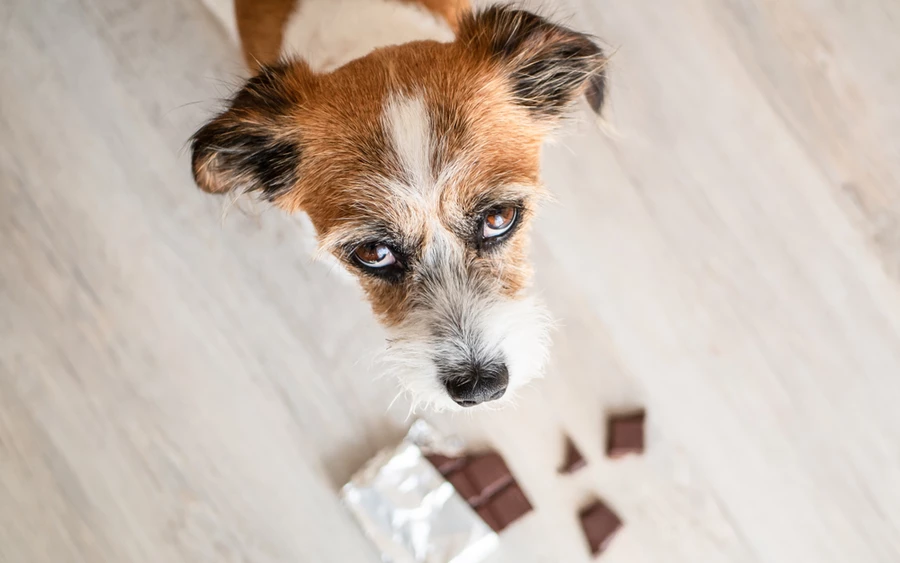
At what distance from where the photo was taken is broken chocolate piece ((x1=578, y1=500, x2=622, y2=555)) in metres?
1.91

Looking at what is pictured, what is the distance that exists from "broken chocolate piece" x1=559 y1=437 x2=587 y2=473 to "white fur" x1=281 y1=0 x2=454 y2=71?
124cm

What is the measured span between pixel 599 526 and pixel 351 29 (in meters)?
1.57

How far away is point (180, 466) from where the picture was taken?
197cm

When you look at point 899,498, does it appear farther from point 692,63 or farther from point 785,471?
point 692,63

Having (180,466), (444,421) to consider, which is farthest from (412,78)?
(180,466)

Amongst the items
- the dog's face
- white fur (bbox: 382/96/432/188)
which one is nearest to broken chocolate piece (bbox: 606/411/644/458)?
the dog's face

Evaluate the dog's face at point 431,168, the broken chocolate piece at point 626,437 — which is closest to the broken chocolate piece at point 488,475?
the broken chocolate piece at point 626,437

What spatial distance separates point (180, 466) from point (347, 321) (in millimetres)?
697

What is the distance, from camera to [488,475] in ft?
6.24

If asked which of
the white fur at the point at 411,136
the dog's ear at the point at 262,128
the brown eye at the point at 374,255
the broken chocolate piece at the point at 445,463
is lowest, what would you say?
the broken chocolate piece at the point at 445,463

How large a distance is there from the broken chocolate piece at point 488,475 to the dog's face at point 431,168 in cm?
52

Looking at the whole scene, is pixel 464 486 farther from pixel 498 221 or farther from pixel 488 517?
pixel 498 221

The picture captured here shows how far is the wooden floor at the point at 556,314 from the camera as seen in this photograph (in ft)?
6.43

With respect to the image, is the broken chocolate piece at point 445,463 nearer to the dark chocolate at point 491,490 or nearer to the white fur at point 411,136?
the dark chocolate at point 491,490
